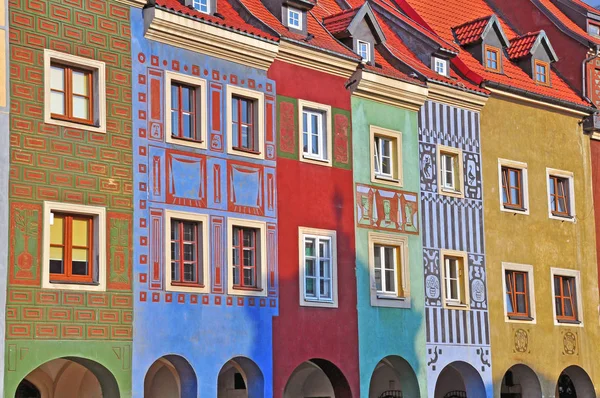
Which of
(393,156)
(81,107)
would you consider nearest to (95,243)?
(81,107)

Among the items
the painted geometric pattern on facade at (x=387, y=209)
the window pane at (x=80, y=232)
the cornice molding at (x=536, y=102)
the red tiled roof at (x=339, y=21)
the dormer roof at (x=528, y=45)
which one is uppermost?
the dormer roof at (x=528, y=45)

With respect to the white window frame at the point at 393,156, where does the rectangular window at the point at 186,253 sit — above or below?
below

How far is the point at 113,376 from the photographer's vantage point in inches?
891

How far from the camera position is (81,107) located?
23.0 meters

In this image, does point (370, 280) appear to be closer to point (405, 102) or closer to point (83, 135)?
point (405, 102)

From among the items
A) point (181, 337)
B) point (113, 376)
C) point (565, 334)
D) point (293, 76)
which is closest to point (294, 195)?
point (293, 76)

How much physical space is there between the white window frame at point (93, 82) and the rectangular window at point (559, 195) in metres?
14.8

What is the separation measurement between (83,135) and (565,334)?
15608mm

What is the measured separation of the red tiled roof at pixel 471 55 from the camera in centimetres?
3328

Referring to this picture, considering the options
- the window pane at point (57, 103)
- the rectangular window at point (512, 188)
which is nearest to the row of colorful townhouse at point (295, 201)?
the window pane at point (57, 103)

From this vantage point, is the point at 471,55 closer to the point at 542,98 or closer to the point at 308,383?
the point at 542,98

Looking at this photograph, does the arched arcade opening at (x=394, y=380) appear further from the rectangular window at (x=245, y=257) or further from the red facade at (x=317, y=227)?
the rectangular window at (x=245, y=257)

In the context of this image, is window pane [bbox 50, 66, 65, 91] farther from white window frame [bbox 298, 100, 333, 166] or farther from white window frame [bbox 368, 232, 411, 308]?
white window frame [bbox 368, 232, 411, 308]

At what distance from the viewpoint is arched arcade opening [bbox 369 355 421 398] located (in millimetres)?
28891
